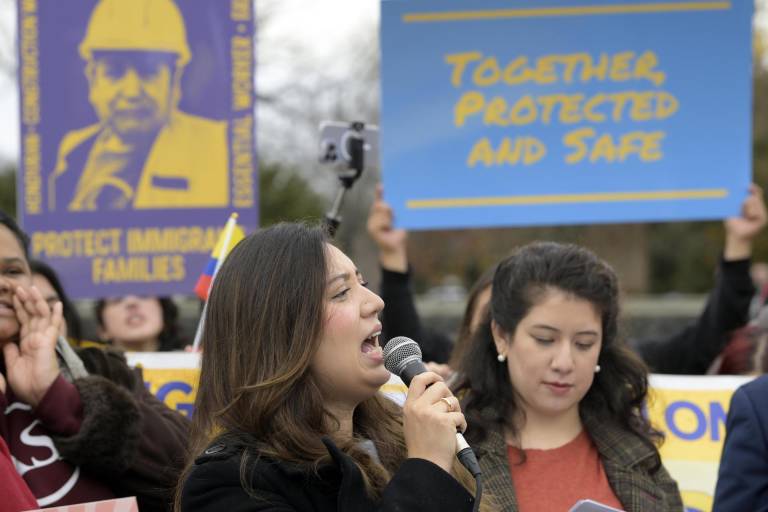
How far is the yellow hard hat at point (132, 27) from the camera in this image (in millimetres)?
4684

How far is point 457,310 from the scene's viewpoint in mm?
10680

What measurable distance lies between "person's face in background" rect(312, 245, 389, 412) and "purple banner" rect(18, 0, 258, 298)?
2241 mm

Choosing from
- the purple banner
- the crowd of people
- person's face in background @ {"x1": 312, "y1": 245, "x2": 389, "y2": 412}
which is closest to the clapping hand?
the crowd of people

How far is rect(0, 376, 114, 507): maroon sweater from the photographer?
3.11 metres

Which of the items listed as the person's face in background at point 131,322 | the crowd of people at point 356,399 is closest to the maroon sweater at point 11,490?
the crowd of people at point 356,399

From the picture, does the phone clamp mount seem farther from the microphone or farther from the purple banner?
the microphone

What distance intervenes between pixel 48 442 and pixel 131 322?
7.06 ft

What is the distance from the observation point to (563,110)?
15.6 ft

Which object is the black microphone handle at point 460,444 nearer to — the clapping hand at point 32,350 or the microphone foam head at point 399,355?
the microphone foam head at point 399,355

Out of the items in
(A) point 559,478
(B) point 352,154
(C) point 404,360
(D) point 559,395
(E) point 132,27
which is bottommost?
(A) point 559,478

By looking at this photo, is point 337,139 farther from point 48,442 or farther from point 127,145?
point 48,442

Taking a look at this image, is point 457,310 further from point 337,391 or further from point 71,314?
point 337,391

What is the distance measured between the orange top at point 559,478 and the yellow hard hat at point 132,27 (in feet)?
8.10

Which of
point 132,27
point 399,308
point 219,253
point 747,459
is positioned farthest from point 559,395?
point 132,27
